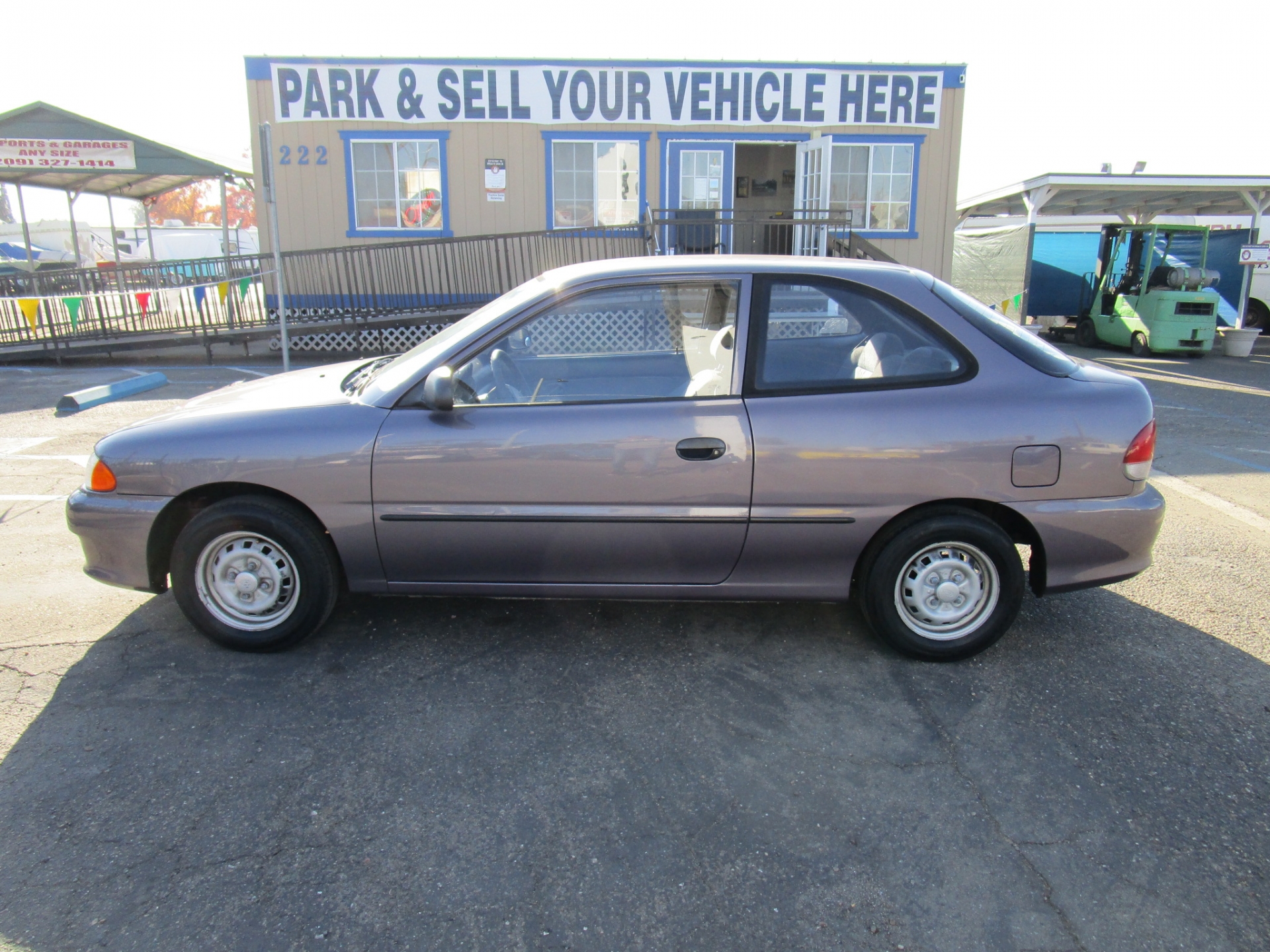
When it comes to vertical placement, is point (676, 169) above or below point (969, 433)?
above

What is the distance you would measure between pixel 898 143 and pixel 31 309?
1367 centimetres

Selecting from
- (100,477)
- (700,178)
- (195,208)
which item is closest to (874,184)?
(700,178)

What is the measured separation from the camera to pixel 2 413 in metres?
9.08

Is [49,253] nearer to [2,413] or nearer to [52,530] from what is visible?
[2,413]

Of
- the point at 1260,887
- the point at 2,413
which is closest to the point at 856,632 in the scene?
the point at 1260,887

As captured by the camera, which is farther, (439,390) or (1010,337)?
(1010,337)

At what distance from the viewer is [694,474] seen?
338 centimetres

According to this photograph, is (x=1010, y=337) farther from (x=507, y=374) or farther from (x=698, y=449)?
(x=507, y=374)

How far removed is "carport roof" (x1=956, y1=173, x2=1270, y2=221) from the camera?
667 inches

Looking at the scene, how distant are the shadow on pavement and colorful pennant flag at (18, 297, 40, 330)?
11311 millimetres

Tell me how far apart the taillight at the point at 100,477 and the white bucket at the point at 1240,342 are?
17883 millimetres

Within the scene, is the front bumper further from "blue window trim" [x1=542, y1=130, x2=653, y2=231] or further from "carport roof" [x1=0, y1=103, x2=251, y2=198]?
"carport roof" [x1=0, y1=103, x2=251, y2=198]

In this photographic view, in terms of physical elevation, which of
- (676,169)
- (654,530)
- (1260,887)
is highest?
(676,169)

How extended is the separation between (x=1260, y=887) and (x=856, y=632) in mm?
1742
